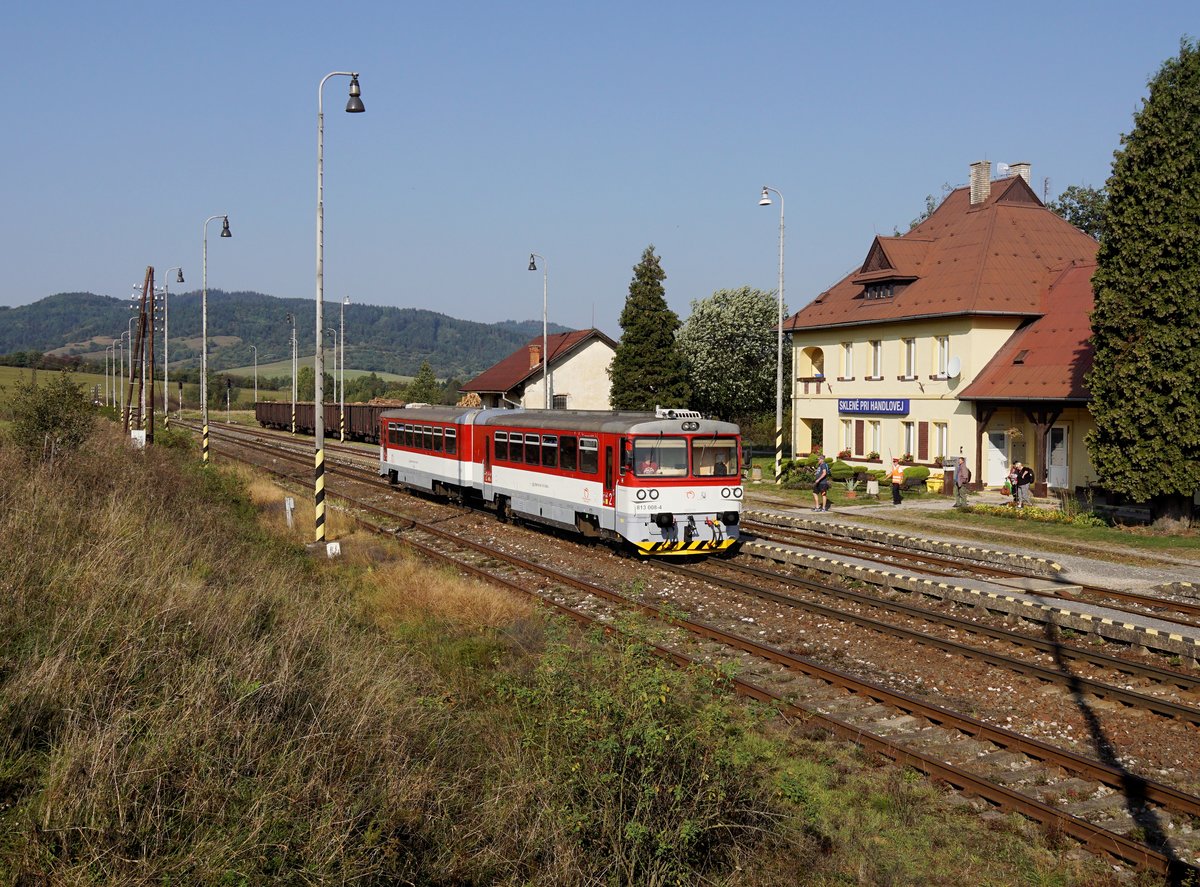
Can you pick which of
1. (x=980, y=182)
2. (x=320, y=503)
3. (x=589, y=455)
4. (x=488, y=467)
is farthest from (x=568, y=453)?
(x=980, y=182)

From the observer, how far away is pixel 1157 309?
24.0 m

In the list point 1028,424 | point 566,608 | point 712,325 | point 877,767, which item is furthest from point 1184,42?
point 712,325

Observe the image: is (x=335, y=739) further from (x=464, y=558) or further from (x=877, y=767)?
(x=464, y=558)

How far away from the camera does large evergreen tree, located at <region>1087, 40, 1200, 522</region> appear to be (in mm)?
23625

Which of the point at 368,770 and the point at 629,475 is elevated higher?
the point at 629,475

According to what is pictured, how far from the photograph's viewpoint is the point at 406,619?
14.6 meters

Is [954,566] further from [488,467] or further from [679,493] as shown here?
[488,467]

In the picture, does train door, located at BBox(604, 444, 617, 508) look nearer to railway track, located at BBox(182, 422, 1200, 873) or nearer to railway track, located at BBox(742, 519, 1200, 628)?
railway track, located at BBox(182, 422, 1200, 873)

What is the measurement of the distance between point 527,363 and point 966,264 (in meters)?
32.0

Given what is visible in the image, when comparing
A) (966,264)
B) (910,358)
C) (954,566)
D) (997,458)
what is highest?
(966,264)

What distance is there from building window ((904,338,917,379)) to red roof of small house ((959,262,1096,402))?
303 centimetres

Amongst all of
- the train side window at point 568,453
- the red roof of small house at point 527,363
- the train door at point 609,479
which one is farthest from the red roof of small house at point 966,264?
the red roof of small house at point 527,363

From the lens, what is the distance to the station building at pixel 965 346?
32.3 meters

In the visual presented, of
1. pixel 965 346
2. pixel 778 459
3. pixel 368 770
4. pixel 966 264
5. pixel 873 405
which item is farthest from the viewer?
pixel 873 405
